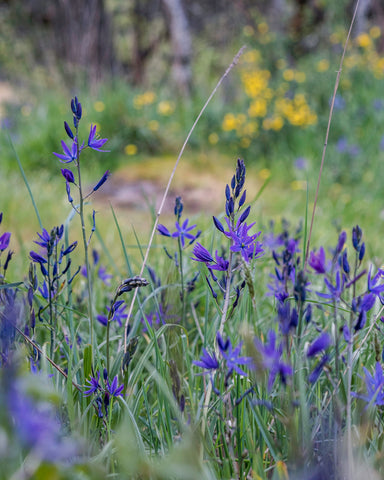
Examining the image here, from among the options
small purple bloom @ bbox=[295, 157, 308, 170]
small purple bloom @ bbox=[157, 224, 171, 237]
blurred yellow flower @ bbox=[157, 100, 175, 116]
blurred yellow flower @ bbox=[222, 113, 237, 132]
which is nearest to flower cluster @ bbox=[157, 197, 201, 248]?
small purple bloom @ bbox=[157, 224, 171, 237]

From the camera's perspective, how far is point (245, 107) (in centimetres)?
585

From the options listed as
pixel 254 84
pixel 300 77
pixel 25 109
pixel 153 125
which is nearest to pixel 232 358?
pixel 153 125

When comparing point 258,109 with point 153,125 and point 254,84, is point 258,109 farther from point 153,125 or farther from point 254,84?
point 153,125

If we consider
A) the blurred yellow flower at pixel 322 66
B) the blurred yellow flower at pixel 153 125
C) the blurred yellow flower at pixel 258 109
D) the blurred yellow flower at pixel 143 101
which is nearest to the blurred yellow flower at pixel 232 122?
the blurred yellow flower at pixel 258 109

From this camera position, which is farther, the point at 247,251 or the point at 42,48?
the point at 42,48

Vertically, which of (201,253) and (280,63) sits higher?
(280,63)

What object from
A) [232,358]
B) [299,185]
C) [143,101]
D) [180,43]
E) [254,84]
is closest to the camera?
[232,358]

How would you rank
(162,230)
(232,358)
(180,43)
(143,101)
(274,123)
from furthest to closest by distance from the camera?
(180,43)
(143,101)
(274,123)
(162,230)
(232,358)

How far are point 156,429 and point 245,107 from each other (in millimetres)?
5232

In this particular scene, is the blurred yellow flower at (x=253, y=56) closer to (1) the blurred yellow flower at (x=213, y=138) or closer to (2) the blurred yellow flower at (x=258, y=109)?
(2) the blurred yellow flower at (x=258, y=109)

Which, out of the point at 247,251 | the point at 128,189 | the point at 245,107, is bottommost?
the point at 247,251

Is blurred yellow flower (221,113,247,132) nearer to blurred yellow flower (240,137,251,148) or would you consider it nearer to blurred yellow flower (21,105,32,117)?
blurred yellow flower (240,137,251,148)

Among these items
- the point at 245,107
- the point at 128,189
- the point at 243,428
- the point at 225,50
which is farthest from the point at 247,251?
the point at 225,50

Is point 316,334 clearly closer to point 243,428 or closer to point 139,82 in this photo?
point 243,428
